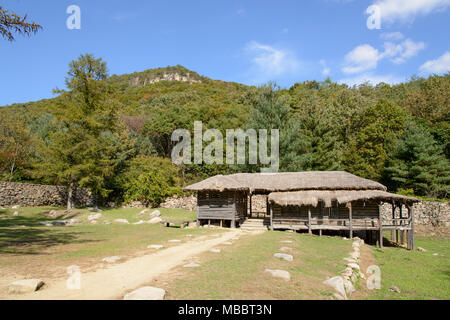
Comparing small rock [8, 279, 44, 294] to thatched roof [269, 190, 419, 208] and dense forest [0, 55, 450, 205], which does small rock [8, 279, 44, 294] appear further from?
dense forest [0, 55, 450, 205]

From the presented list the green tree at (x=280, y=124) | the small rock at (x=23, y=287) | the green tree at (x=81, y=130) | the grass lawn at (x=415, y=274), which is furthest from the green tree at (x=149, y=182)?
the small rock at (x=23, y=287)

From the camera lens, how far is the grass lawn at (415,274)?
292 inches

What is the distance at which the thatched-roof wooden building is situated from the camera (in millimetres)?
16734

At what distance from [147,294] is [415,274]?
9.62m

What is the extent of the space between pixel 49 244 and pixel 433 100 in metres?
38.7

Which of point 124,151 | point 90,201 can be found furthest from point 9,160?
point 124,151

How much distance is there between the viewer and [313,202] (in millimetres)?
16875

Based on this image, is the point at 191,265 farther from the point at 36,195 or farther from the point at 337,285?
the point at 36,195

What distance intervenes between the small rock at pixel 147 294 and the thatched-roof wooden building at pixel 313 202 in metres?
13.3

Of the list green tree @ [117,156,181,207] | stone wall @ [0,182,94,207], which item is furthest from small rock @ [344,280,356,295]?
stone wall @ [0,182,94,207]

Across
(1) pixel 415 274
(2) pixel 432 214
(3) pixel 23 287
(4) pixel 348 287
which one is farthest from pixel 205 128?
(3) pixel 23 287

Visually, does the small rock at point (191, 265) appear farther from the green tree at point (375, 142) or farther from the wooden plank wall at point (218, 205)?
the green tree at point (375, 142)

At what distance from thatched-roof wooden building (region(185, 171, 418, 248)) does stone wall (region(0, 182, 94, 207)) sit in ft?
56.2

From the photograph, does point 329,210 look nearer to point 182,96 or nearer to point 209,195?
point 209,195
